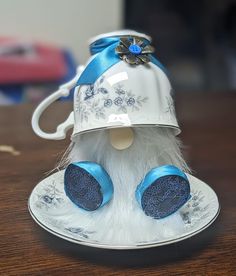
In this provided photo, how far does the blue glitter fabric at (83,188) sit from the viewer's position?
0.43 metres

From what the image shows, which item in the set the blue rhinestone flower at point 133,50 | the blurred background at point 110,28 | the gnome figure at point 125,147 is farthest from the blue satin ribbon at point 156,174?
the blurred background at point 110,28

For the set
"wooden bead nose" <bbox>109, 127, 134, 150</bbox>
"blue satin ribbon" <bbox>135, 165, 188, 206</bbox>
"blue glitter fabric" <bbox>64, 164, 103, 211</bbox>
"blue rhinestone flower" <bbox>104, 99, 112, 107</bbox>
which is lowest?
"blue glitter fabric" <bbox>64, 164, 103, 211</bbox>

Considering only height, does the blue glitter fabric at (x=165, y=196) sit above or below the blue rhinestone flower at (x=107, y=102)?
below

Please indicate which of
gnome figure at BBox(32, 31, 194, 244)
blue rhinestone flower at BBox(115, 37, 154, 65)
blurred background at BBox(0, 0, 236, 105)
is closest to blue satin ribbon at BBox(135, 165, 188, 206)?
gnome figure at BBox(32, 31, 194, 244)

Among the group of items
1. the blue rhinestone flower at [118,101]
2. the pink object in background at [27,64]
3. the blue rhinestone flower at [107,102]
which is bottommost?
the pink object in background at [27,64]

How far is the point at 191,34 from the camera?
166 centimetres

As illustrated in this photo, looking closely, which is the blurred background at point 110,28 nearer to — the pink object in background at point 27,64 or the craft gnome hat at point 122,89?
the pink object in background at point 27,64

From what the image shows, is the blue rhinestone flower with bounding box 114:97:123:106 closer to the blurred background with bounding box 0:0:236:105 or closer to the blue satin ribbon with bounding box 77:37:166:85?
the blue satin ribbon with bounding box 77:37:166:85

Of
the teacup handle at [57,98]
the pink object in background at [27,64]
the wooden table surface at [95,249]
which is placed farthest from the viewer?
the pink object in background at [27,64]

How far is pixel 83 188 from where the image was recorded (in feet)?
1.45

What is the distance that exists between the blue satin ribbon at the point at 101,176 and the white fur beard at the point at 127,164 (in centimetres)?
2

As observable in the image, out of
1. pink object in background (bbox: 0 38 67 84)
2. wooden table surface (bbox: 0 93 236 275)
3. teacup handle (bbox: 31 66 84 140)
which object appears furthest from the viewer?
pink object in background (bbox: 0 38 67 84)

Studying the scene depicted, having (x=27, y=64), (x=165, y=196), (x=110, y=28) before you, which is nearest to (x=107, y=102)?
(x=165, y=196)

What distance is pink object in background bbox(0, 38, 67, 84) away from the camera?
1.52 metres
